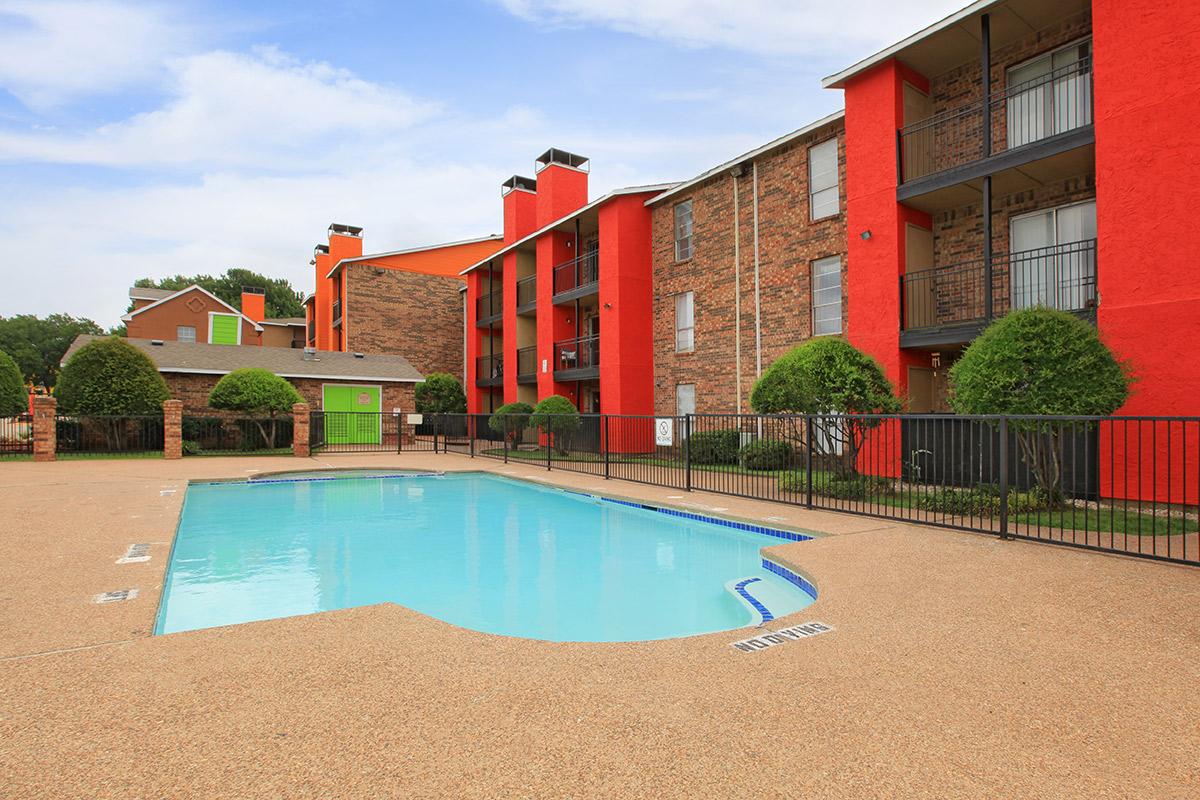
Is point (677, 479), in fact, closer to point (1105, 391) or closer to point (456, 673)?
point (1105, 391)

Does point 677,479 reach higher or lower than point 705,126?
lower

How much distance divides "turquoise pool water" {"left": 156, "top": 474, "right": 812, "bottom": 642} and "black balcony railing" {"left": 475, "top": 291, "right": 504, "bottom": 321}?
15.6 metres

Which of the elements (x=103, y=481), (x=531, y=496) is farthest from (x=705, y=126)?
(x=103, y=481)

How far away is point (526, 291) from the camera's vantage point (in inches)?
1011

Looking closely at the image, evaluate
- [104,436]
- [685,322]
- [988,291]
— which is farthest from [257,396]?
[988,291]

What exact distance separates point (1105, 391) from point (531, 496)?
31.7ft

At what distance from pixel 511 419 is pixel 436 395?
9029mm

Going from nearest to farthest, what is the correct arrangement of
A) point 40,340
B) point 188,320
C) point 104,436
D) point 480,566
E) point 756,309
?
point 480,566 → point 756,309 → point 104,436 → point 188,320 → point 40,340

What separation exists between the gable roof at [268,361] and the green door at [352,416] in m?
0.61

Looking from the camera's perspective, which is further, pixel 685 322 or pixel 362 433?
pixel 362 433

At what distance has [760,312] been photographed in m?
16.1

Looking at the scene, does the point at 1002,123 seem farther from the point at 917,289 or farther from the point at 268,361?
the point at 268,361

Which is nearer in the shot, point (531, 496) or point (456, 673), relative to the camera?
point (456, 673)

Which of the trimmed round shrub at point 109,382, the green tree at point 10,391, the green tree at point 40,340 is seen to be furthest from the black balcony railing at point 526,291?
the green tree at point 40,340
